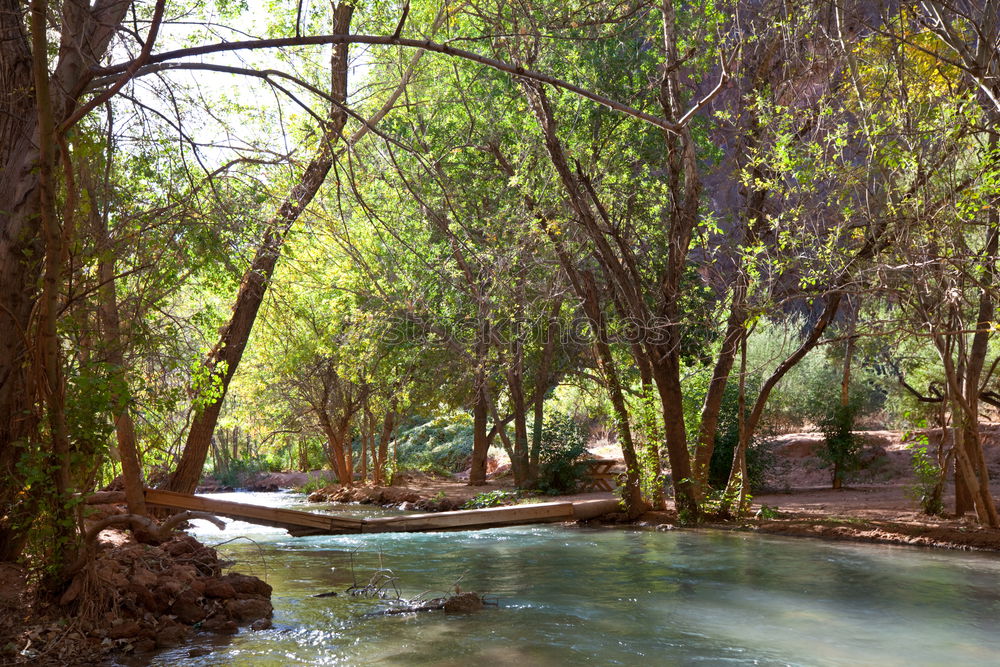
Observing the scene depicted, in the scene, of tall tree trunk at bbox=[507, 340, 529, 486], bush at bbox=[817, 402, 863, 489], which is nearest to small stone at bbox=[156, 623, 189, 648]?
tall tree trunk at bbox=[507, 340, 529, 486]

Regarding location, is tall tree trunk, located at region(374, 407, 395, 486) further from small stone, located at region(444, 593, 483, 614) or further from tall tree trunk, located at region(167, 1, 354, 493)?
small stone, located at region(444, 593, 483, 614)

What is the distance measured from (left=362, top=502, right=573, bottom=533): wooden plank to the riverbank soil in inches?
85.9

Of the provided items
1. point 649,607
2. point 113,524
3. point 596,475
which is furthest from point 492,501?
point 113,524

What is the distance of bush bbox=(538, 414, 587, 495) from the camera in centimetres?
1995

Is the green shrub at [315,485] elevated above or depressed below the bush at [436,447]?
below

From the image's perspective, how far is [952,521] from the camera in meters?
11.6

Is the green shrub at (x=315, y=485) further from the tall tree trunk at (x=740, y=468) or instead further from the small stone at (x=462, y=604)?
the small stone at (x=462, y=604)

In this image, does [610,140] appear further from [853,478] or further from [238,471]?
[238,471]

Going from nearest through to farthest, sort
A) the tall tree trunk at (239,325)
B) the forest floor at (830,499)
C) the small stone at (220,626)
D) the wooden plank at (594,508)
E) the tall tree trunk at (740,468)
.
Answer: the small stone at (220,626) → the tall tree trunk at (239,325) → the forest floor at (830,499) → the tall tree trunk at (740,468) → the wooden plank at (594,508)

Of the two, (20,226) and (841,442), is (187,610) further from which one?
(841,442)

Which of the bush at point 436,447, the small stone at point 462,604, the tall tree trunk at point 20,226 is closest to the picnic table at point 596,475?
the bush at point 436,447

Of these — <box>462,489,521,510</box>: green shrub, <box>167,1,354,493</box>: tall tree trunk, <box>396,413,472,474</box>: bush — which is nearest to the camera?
<box>167,1,354,493</box>: tall tree trunk

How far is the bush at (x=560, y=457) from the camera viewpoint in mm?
19953

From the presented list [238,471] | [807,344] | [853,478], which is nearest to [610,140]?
[807,344]
